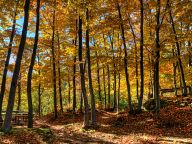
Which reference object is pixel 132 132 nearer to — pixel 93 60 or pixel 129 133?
pixel 129 133

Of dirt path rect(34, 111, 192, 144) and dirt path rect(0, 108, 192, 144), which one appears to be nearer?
dirt path rect(0, 108, 192, 144)

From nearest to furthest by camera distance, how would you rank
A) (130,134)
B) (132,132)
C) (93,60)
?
1. (130,134)
2. (132,132)
3. (93,60)

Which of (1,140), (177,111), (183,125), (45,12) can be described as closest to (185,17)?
(177,111)

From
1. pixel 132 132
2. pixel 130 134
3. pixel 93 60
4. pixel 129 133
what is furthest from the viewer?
pixel 93 60

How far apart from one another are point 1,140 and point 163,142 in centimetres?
772

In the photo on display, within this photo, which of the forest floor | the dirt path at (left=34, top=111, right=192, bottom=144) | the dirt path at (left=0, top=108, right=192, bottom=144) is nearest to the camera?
the dirt path at (left=0, top=108, right=192, bottom=144)

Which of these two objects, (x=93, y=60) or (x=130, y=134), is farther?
(x=93, y=60)

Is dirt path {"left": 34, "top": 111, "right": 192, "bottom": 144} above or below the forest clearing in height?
below

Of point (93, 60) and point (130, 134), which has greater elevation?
point (93, 60)

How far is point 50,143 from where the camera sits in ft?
42.3

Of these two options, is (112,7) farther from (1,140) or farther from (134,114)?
(1,140)

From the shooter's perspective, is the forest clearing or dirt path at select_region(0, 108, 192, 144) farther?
the forest clearing

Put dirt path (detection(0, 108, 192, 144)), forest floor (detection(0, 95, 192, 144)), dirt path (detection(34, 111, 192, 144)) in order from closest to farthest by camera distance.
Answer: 1. dirt path (detection(0, 108, 192, 144))
2. forest floor (detection(0, 95, 192, 144))
3. dirt path (detection(34, 111, 192, 144))

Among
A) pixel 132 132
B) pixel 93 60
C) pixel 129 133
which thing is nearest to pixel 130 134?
pixel 129 133
